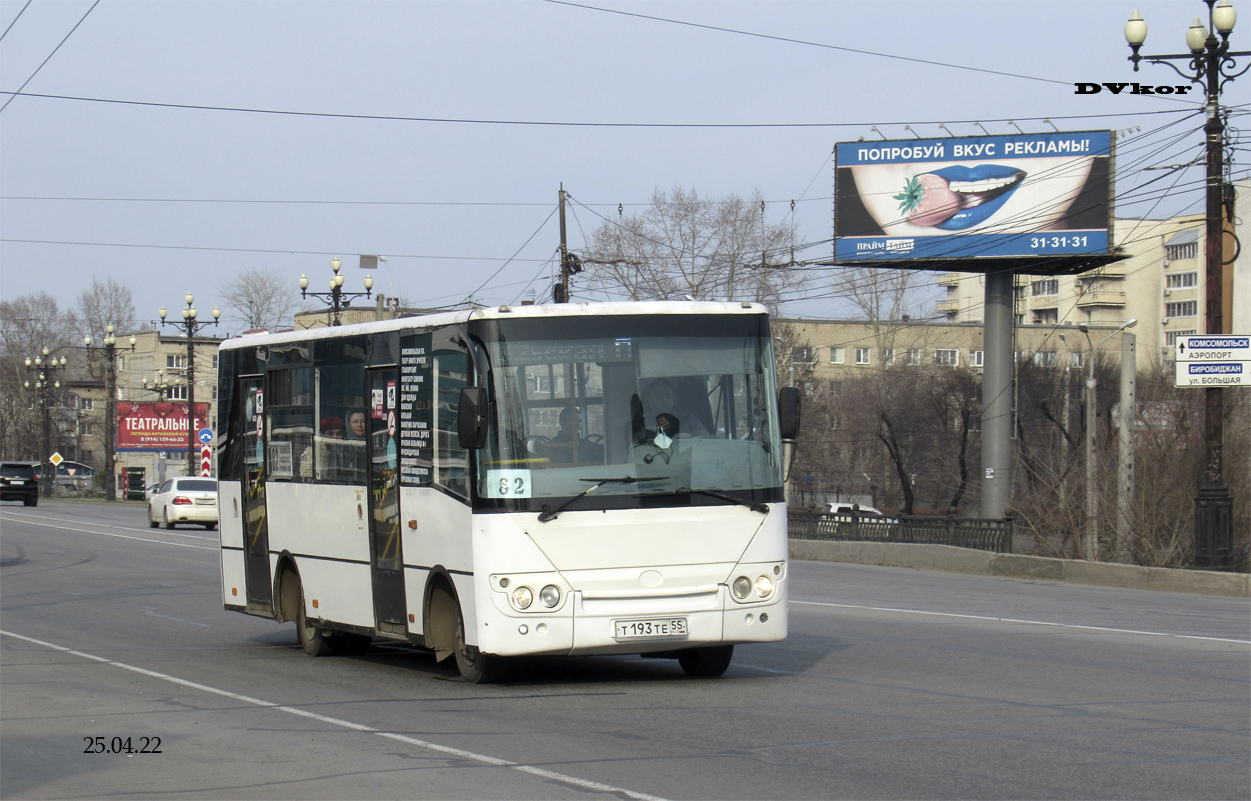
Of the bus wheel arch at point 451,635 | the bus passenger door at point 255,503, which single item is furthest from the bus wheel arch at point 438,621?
the bus passenger door at point 255,503

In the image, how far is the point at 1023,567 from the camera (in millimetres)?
24047

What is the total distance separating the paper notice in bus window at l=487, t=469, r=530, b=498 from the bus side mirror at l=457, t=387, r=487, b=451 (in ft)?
0.86

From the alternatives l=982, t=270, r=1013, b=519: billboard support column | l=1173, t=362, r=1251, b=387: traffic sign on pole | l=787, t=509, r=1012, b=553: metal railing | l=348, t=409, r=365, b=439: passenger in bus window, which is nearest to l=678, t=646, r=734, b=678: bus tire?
l=348, t=409, r=365, b=439: passenger in bus window

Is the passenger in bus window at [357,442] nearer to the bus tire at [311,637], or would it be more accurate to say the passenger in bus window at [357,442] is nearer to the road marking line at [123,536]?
the bus tire at [311,637]

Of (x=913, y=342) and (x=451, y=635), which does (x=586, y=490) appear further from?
(x=913, y=342)

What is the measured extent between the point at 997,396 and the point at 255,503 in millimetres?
36744

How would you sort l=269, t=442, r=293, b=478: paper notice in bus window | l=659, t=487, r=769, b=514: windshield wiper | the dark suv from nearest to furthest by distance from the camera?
l=659, t=487, r=769, b=514: windshield wiper → l=269, t=442, r=293, b=478: paper notice in bus window → the dark suv

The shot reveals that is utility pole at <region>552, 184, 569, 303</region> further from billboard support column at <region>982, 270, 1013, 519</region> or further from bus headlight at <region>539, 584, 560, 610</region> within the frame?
bus headlight at <region>539, 584, 560, 610</region>

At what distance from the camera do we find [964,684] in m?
10.2

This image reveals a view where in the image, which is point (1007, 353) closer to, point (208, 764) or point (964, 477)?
point (964, 477)

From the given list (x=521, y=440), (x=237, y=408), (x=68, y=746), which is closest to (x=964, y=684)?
(x=521, y=440)

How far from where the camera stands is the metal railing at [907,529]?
94.4 ft

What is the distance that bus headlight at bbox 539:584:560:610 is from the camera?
963 cm

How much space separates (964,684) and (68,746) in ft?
20.3
